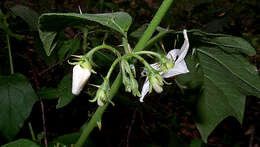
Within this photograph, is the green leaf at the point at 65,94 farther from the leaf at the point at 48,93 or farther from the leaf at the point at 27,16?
the leaf at the point at 27,16

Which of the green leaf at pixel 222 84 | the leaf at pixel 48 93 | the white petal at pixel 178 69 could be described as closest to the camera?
the white petal at pixel 178 69

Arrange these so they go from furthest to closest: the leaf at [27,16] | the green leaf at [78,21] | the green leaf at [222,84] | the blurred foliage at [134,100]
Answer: the blurred foliage at [134,100], the leaf at [27,16], the green leaf at [222,84], the green leaf at [78,21]

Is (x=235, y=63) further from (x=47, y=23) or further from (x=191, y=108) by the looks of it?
(x=47, y=23)

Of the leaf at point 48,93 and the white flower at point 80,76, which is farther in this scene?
the leaf at point 48,93

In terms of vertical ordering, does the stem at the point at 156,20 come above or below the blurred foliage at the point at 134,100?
above

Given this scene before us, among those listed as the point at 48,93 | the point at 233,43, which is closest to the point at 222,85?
the point at 233,43

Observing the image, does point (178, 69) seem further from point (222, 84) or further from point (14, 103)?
point (14, 103)

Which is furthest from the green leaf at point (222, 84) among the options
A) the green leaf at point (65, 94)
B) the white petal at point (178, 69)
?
the green leaf at point (65, 94)
